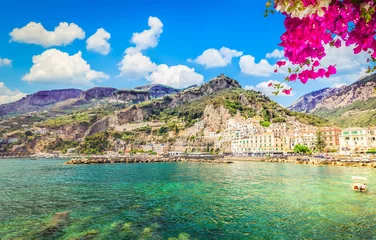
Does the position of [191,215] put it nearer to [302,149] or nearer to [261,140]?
[302,149]

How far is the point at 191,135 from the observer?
18150cm

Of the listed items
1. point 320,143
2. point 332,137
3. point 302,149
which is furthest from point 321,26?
point 332,137

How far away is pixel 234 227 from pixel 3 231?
15321 millimetres

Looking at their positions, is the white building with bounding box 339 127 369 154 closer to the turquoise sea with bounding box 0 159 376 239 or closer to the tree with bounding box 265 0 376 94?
the turquoise sea with bounding box 0 159 376 239

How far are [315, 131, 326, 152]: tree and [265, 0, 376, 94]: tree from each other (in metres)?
116

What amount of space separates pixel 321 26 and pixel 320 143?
119359mm

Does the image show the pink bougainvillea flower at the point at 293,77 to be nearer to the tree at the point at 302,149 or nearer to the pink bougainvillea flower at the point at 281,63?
the pink bougainvillea flower at the point at 281,63

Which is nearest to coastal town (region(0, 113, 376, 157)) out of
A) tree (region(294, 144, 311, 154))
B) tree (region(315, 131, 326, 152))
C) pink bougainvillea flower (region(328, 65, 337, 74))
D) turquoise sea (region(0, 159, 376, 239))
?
tree (region(315, 131, 326, 152))

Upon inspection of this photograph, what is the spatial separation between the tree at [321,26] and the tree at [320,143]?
382ft

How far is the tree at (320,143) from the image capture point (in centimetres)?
10868

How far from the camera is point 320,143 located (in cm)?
10975

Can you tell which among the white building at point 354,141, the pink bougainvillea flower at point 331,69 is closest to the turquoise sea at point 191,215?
the pink bougainvillea flower at point 331,69

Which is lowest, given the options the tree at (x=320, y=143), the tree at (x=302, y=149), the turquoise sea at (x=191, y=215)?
the turquoise sea at (x=191, y=215)

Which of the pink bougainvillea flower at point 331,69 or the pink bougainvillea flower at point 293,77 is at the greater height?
the pink bougainvillea flower at point 331,69
